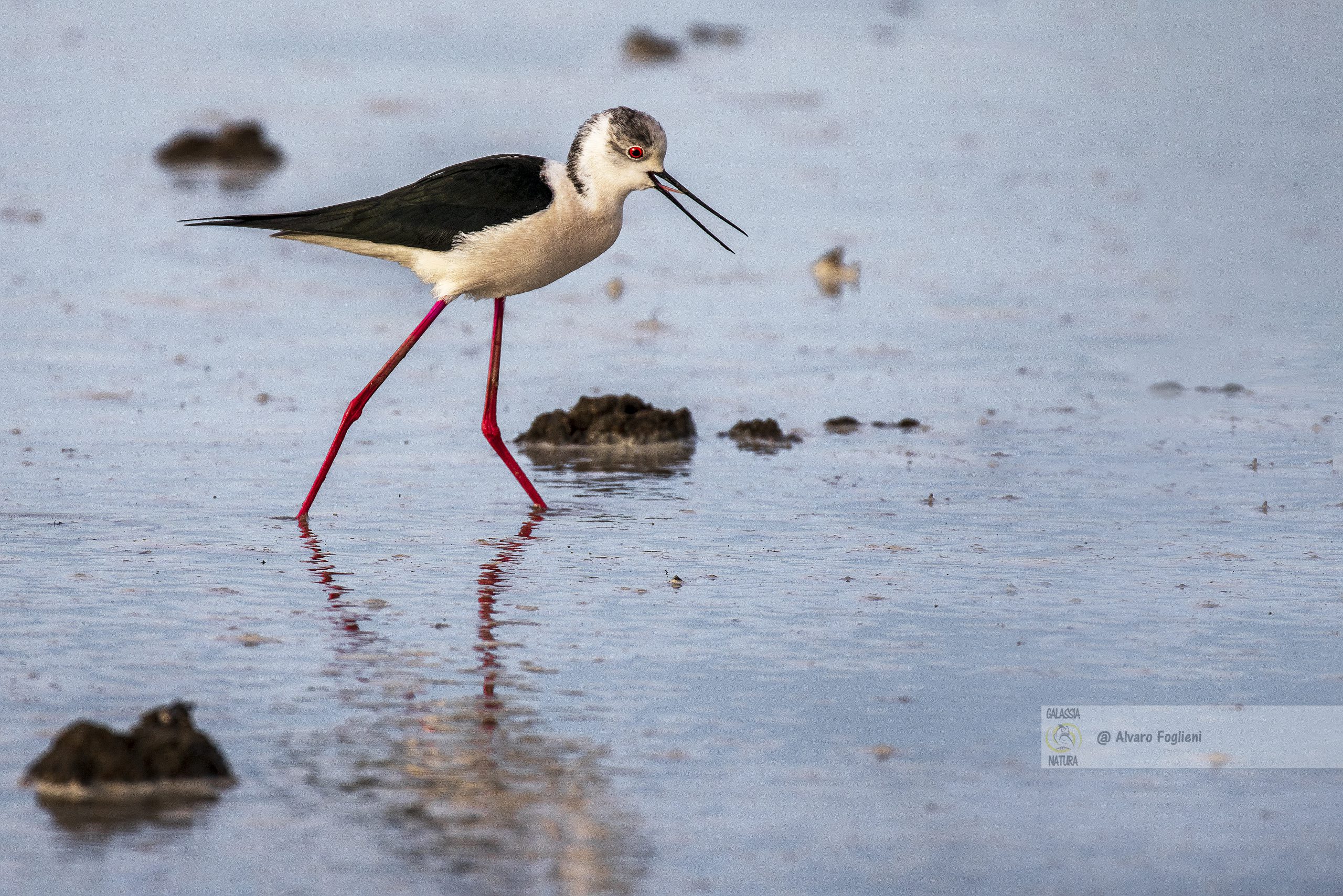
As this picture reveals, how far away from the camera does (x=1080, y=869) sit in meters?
4.29

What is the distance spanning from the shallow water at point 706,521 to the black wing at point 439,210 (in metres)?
1.06

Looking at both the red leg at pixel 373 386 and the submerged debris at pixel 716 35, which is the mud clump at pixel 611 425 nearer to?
the red leg at pixel 373 386

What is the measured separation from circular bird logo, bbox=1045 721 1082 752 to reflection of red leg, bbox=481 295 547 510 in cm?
309

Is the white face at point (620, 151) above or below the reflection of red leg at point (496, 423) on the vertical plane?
above

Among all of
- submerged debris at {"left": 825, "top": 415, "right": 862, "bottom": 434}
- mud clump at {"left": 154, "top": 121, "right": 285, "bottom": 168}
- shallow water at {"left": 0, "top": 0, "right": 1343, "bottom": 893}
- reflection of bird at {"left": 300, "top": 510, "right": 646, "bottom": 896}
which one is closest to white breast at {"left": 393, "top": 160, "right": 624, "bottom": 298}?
shallow water at {"left": 0, "top": 0, "right": 1343, "bottom": 893}

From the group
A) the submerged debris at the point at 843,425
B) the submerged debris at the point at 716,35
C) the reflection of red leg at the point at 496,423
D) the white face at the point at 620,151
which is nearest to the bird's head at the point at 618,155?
the white face at the point at 620,151

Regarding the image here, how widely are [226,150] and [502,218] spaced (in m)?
9.00

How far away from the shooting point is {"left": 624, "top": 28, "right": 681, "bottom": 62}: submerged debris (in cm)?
2203

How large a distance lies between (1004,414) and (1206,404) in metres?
1.04

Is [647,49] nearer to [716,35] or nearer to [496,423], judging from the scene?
[716,35]

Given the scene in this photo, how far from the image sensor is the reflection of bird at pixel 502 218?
783 centimetres

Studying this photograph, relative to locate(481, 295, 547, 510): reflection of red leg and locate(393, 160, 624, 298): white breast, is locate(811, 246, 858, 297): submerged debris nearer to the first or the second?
locate(481, 295, 547, 510): reflection of red leg

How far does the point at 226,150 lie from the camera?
52.9 ft

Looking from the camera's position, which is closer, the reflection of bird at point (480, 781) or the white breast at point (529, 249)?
the reflection of bird at point (480, 781)
